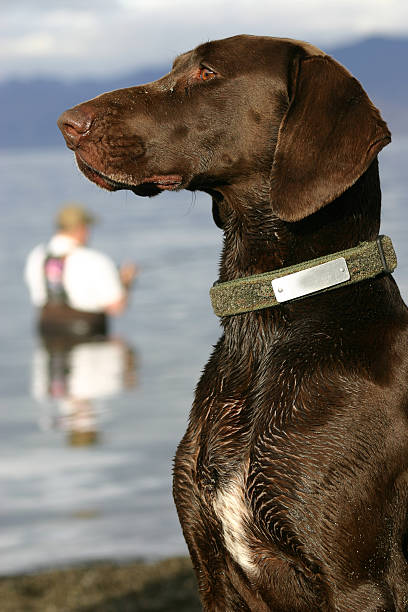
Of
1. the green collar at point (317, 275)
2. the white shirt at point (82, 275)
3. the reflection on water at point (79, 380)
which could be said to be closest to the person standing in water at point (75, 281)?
the white shirt at point (82, 275)

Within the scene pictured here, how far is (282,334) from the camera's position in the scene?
3768mm

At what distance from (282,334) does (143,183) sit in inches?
28.5

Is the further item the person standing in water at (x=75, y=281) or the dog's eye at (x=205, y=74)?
the person standing in water at (x=75, y=281)

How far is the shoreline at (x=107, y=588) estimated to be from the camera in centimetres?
711

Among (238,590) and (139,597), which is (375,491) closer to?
(238,590)

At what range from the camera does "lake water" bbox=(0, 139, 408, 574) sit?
895cm

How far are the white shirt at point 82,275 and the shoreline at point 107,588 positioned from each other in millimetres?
10725

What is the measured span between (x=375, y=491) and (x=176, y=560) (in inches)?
181

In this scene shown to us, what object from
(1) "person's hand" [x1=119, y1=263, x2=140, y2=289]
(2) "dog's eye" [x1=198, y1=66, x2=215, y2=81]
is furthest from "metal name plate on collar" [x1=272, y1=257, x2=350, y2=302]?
(1) "person's hand" [x1=119, y1=263, x2=140, y2=289]

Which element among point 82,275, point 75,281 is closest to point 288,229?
point 82,275

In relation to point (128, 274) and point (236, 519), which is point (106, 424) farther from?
point (236, 519)

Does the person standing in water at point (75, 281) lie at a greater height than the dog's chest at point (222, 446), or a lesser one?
lesser

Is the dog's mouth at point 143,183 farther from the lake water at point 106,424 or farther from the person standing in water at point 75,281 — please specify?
the person standing in water at point 75,281

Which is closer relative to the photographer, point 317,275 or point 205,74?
point 317,275
